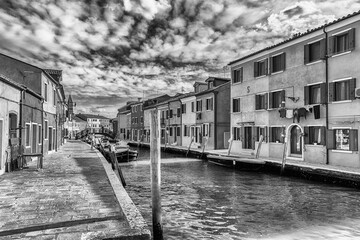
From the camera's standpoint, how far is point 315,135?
1761 centimetres

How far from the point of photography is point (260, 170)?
1806 cm

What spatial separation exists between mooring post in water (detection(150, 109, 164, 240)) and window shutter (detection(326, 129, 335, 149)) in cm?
1309

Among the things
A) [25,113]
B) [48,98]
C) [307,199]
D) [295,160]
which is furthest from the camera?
[48,98]

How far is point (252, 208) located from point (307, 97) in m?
10.9

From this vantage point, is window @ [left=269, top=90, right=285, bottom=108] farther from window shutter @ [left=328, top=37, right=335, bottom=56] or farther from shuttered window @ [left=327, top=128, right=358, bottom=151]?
shuttered window @ [left=327, top=128, right=358, bottom=151]

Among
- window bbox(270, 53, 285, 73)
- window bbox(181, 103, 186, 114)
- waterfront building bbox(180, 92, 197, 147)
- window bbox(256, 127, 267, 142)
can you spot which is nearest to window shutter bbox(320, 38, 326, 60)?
window bbox(270, 53, 285, 73)

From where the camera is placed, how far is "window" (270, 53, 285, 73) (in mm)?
20125

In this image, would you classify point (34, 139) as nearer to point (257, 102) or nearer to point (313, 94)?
point (257, 102)

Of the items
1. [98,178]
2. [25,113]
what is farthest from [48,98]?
[98,178]

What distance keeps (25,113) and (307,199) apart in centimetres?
1371

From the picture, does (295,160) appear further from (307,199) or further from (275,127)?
(307,199)

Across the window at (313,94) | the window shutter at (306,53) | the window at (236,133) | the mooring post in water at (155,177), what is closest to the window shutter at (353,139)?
the window at (313,94)

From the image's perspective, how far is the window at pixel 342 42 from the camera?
15289mm

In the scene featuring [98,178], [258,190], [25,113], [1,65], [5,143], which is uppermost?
[1,65]
